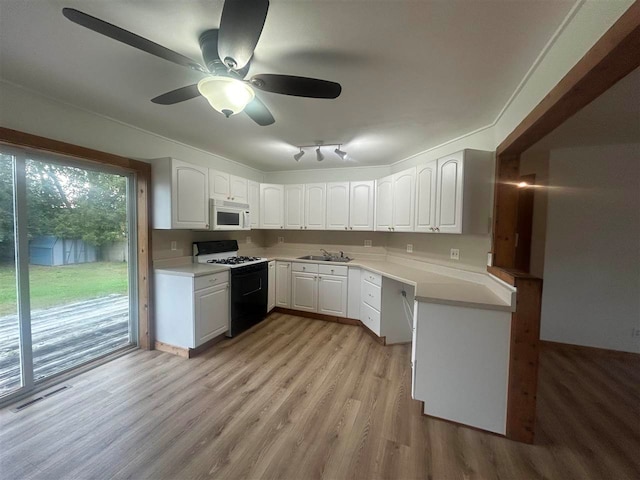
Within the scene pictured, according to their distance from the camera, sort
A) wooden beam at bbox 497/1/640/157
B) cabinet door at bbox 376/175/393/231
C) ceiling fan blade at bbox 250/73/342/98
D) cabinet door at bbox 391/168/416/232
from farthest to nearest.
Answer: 1. cabinet door at bbox 376/175/393/231
2. cabinet door at bbox 391/168/416/232
3. ceiling fan blade at bbox 250/73/342/98
4. wooden beam at bbox 497/1/640/157

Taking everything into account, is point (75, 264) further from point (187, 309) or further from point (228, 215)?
point (228, 215)

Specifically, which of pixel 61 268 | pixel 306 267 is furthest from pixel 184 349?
pixel 306 267

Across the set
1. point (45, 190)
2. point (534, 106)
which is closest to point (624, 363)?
point (534, 106)

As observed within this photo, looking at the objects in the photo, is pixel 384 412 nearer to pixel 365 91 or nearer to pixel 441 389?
pixel 441 389

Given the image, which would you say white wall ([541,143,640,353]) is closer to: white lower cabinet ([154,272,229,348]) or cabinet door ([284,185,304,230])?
cabinet door ([284,185,304,230])

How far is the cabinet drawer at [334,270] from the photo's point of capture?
3629 mm

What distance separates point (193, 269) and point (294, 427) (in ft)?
6.28

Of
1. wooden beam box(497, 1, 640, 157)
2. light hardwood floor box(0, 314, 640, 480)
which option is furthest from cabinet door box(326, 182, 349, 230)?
wooden beam box(497, 1, 640, 157)

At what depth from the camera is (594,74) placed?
1.10 meters

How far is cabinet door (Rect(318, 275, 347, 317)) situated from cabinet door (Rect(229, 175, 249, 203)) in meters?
1.62

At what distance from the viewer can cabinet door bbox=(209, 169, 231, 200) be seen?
3.19 m

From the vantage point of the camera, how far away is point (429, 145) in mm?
3047

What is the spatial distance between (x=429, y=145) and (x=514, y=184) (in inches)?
44.3

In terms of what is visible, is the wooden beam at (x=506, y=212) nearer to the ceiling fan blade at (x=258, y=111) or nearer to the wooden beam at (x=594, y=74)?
the wooden beam at (x=594, y=74)
